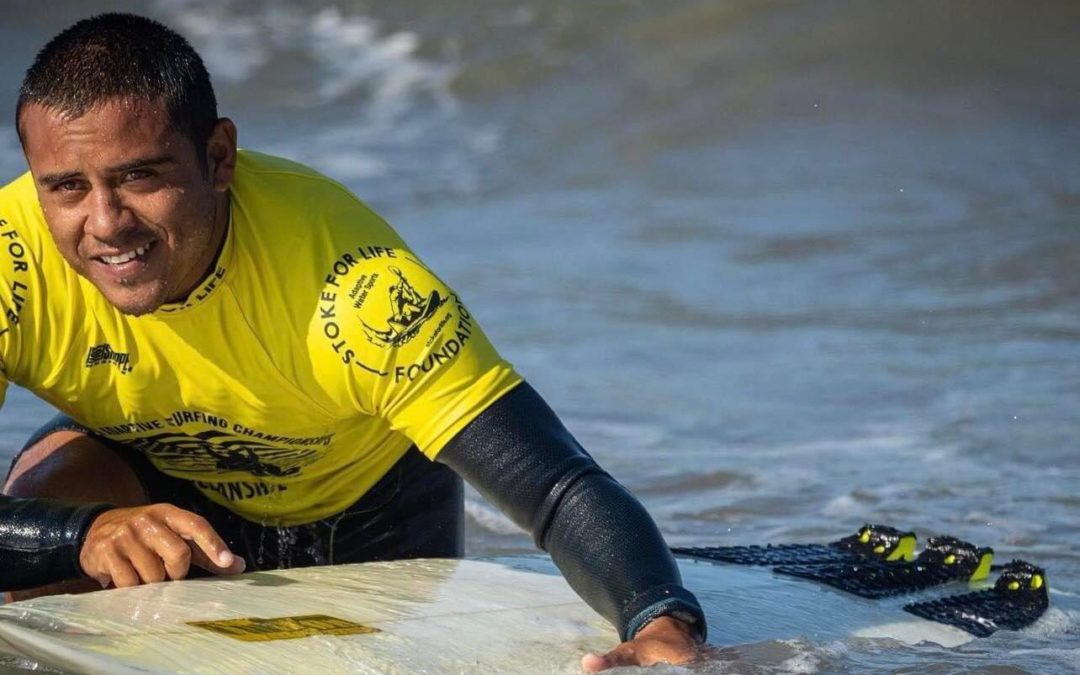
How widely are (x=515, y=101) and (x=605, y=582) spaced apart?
28.1 ft

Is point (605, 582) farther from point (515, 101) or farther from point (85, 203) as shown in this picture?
point (515, 101)

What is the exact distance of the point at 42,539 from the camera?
2.71m

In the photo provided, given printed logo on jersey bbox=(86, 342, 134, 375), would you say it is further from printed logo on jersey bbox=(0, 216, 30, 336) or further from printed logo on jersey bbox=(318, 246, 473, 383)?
printed logo on jersey bbox=(318, 246, 473, 383)

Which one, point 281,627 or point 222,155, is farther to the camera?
point 222,155

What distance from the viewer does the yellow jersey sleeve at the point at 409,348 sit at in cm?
270

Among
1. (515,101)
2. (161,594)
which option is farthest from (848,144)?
(161,594)

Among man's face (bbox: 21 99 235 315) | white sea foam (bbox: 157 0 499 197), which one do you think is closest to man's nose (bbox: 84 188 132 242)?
man's face (bbox: 21 99 235 315)

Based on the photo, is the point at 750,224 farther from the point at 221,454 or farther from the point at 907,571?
the point at 221,454

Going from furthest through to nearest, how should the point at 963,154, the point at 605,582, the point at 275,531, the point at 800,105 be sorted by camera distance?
1. the point at 800,105
2. the point at 963,154
3. the point at 275,531
4. the point at 605,582

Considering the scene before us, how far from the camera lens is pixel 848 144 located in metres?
9.79

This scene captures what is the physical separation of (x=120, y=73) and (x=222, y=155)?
10.3 inches

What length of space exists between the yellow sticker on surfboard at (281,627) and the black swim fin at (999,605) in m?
1.20

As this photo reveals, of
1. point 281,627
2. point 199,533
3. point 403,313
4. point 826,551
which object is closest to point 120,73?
point 403,313

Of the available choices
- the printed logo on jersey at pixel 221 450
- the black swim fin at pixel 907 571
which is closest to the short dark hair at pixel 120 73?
the printed logo on jersey at pixel 221 450
